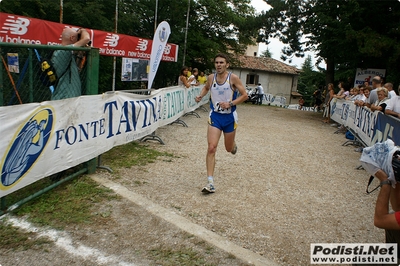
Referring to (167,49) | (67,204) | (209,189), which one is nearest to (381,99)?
(209,189)

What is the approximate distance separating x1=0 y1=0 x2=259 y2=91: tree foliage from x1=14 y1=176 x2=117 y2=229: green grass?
14.5m

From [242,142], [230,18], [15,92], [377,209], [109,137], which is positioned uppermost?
[230,18]

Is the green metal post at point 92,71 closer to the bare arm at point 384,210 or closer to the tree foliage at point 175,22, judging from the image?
the bare arm at point 384,210

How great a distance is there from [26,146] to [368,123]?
7.53 m

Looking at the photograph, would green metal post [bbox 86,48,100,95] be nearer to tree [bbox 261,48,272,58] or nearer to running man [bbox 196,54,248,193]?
running man [bbox 196,54,248,193]

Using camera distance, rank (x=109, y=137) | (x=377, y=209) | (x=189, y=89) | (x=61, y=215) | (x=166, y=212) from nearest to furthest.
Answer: (x=377, y=209)
(x=61, y=215)
(x=166, y=212)
(x=109, y=137)
(x=189, y=89)

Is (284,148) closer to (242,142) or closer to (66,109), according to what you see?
(242,142)

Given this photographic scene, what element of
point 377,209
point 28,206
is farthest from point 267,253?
point 28,206

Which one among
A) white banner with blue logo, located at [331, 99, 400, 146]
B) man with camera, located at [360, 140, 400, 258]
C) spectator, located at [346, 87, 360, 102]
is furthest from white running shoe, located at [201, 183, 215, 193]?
spectator, located at [346, 87, 360, 102]

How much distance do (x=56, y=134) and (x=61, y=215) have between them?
3.38 ft

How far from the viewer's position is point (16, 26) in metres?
10.3

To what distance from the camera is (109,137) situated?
572 cm

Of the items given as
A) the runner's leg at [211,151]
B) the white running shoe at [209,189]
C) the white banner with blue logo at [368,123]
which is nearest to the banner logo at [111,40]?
the white banner with blue logo at [368,123]

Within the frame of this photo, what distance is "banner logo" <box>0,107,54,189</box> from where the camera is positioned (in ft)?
12.0
